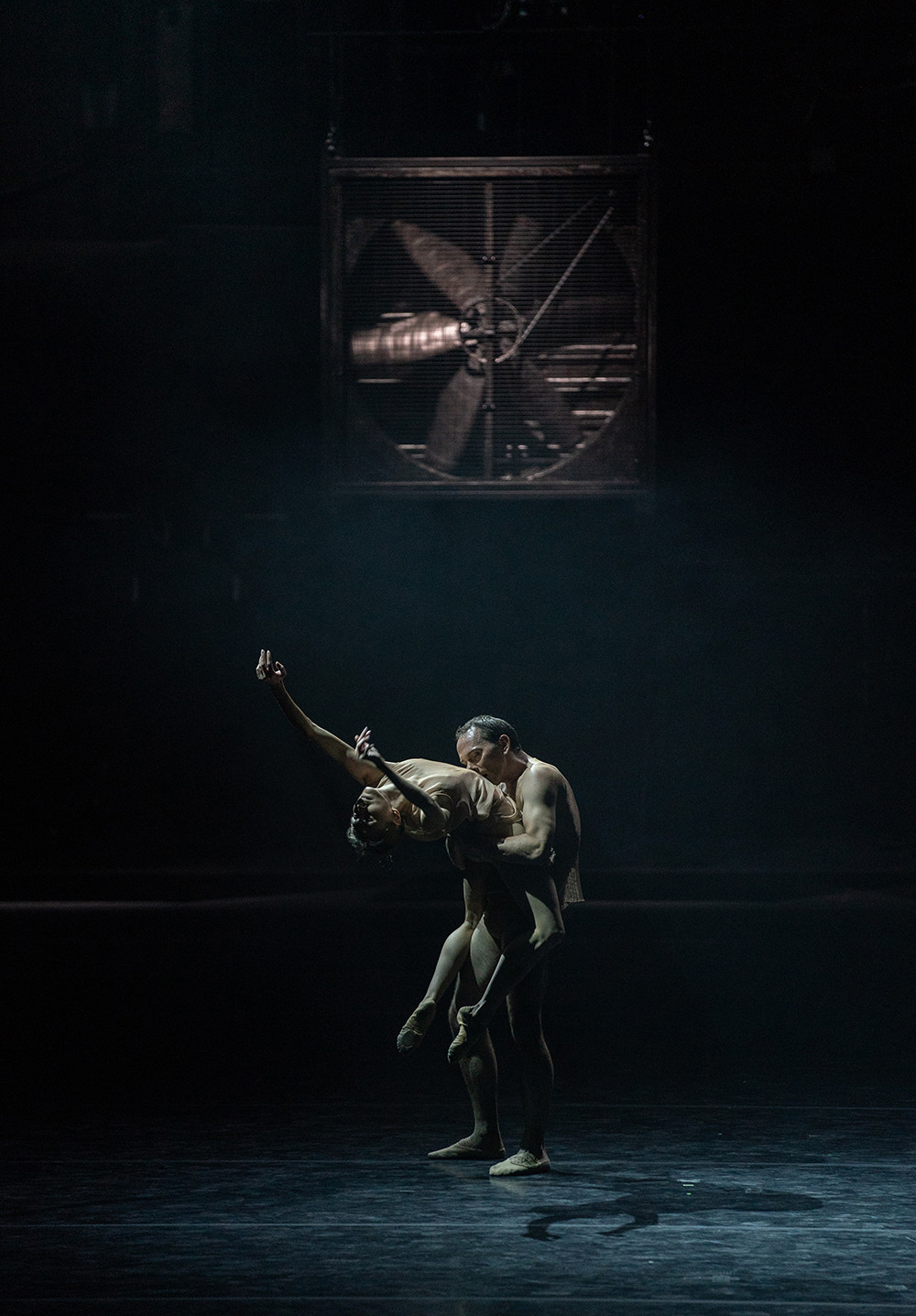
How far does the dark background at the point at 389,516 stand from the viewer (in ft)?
55.9

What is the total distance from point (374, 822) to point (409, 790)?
24cm

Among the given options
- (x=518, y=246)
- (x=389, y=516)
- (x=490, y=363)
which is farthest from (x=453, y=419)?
(x=389, y=516)

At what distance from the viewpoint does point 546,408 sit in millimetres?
14734

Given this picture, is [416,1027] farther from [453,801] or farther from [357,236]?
[357,236]

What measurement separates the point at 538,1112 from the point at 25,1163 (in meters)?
1.84

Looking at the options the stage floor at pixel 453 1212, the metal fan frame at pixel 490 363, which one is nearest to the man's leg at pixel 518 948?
the stage floor at pixel 453 1212

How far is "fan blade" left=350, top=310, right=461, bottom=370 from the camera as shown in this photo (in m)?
14.7

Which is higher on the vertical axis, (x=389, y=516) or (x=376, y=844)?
(x=389, y=516)

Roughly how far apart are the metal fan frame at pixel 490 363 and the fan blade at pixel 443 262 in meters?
0.14

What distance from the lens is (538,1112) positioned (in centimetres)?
596

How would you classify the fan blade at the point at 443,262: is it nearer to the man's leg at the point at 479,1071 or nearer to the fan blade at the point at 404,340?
the fan blade at the point at 404,340

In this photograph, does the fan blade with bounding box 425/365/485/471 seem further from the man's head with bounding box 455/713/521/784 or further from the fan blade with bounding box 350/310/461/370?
the man's head with bounding box 455/713/521/784

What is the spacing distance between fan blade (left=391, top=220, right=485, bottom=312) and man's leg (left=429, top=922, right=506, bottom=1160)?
9.40 metres

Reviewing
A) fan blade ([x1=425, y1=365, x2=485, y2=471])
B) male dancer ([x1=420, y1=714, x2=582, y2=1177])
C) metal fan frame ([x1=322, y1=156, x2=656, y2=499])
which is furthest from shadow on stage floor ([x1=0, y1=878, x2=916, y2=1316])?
fan blade ([x1=425, y1=365, x2=485, y2=471])
